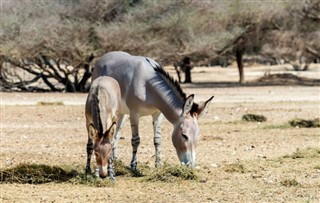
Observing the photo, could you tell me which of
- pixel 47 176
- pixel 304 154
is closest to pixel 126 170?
pixel 47 176

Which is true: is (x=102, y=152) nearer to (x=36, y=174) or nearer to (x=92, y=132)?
(x=92, y=132)

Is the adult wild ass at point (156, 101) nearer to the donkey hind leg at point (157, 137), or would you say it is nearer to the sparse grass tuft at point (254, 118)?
the donkey hind leg at point (157, 137)

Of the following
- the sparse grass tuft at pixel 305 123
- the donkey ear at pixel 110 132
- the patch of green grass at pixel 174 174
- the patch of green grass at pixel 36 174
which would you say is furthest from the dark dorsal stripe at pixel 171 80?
the sparse grass tuft at pixel 305 123

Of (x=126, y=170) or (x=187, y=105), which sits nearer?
(x=187, y=105)

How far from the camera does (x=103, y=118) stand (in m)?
11.1

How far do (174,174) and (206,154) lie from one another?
370 cm

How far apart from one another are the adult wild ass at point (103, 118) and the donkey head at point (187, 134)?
3.34ft

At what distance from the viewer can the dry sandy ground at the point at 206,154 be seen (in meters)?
10.5

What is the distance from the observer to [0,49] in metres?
38.0

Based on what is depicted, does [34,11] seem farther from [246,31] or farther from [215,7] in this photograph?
[246,31]

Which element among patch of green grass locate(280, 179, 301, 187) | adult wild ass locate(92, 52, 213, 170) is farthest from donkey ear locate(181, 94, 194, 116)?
patch of green grass locate(280, 179, 301, 187)

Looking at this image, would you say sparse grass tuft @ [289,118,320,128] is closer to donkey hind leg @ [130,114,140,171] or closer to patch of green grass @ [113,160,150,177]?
patch of green grass @ [113,160,150,177]

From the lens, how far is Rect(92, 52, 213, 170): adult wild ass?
11.9m

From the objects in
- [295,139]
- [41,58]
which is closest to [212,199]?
[295,139]
